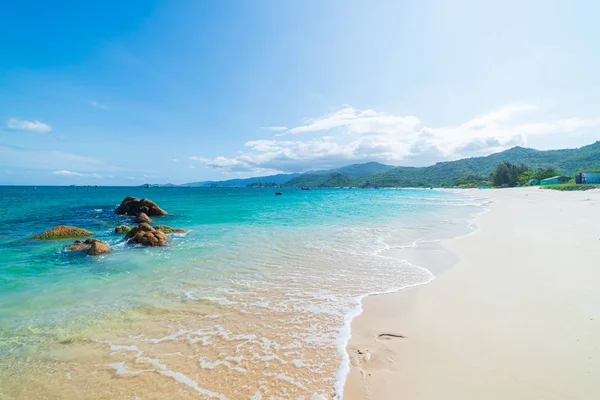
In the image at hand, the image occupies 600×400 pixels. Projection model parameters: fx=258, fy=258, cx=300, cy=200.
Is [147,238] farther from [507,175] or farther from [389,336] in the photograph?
[507,175]

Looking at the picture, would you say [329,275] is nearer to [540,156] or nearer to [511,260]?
[511,260]

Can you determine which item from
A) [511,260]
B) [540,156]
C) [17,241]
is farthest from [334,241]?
[540,156]

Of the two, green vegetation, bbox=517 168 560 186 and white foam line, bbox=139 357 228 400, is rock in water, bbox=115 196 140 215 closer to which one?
white foam line, bbox=139 357 228 400

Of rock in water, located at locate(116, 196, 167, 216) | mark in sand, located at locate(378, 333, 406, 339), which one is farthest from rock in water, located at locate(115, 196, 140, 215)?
mark in sand, located at locate(378, 333, 406, 339)

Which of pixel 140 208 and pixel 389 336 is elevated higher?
pixel 140 208

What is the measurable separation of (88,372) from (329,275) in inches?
253

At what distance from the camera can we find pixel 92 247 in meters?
12.2

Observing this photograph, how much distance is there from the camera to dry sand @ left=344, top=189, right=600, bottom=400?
3676mm

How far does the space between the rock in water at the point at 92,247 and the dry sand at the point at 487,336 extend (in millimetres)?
12356

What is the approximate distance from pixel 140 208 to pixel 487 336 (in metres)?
32.1

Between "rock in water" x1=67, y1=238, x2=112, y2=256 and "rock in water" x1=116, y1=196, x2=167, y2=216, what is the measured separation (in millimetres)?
15677

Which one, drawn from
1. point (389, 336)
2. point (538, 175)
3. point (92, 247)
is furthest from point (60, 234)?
point (538, 175)

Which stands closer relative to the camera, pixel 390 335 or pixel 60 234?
pixel 390 335

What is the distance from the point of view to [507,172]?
10119 centimetres
